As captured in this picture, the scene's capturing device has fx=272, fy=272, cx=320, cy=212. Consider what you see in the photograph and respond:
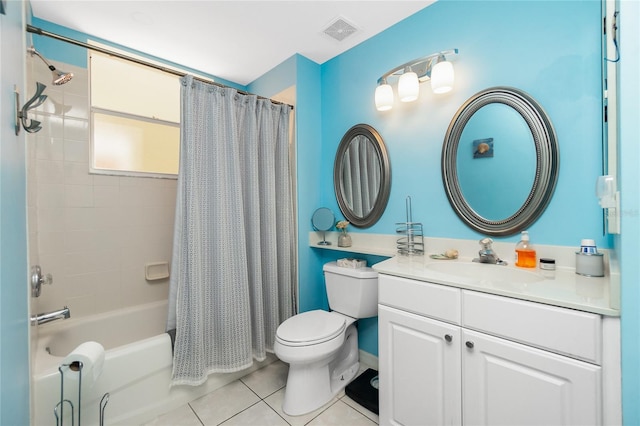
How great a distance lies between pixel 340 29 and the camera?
191cm

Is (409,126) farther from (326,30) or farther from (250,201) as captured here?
(250,201)

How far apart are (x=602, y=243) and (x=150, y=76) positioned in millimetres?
3222

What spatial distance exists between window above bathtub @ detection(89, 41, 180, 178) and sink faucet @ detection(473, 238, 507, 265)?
2244mm

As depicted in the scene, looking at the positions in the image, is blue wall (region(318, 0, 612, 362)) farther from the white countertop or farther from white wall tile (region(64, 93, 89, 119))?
white wall tile (region(64, 93, 89, 119))

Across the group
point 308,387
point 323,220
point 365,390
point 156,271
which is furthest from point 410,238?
point 156,271

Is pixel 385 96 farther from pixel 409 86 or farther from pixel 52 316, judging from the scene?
pixel 52 316

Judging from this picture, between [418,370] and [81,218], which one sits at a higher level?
[81,218]

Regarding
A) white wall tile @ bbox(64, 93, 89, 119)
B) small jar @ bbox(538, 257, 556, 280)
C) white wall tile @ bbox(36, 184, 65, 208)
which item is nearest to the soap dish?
white wall tile @ bbox(36, 184, 65, 208)

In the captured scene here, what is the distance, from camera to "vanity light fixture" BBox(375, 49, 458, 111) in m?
1.53

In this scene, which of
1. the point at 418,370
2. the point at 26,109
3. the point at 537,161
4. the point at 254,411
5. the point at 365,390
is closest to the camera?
the point at 26,109

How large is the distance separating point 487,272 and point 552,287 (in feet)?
1.13

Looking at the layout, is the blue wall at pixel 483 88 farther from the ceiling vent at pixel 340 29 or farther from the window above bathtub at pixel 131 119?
the window above bathtub at pixel 131 119

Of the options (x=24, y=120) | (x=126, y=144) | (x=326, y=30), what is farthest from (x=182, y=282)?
(x=326, y=30)

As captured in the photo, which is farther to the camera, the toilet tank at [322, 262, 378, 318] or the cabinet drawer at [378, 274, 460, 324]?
the toilet tank at [322, 262, 378, 318]
